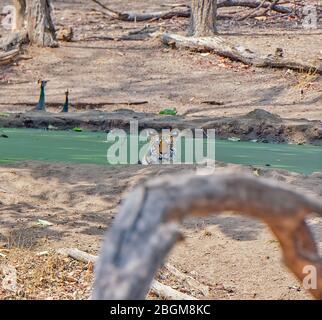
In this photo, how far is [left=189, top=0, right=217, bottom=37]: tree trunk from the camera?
2036cm

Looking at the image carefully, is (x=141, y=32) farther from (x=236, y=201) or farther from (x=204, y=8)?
(x=236, y=201)

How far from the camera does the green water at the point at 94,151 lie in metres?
10.6

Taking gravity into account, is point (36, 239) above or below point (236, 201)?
below

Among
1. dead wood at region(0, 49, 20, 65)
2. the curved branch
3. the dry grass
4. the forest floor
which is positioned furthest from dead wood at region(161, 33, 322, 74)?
the curved branch

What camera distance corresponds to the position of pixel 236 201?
1934 mm

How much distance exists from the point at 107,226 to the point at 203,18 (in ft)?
43.4

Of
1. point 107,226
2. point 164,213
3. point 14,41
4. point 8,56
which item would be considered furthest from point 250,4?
point 164,213

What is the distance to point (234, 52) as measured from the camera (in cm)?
1928

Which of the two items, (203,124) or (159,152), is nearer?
(159,152)

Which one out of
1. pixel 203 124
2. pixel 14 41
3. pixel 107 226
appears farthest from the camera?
pixel 14 41

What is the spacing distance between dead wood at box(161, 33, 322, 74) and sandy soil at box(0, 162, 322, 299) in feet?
30.0

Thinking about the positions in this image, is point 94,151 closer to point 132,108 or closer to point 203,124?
point 203,124
